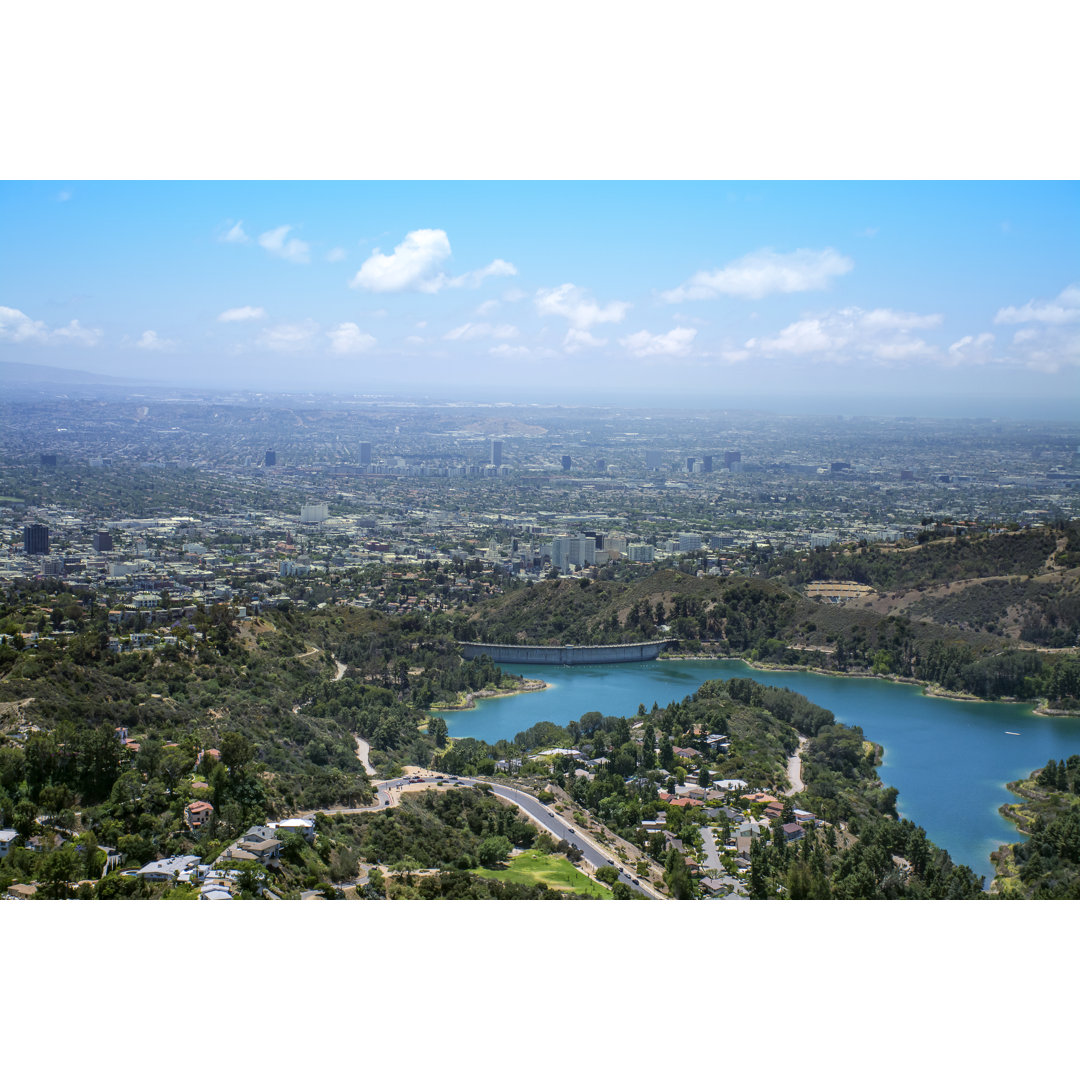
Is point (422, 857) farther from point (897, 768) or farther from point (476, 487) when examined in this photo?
point (476, 487)

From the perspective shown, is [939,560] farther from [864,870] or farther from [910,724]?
[864,870]

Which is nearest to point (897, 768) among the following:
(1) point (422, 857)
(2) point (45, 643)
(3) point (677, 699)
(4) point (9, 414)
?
(3) point (677, 699)

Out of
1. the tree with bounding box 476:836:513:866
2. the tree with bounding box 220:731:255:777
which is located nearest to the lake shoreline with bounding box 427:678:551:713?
the tree with bounding box 220:731:255:777

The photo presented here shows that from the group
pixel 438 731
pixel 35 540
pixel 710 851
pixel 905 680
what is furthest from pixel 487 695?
pixel 35 540

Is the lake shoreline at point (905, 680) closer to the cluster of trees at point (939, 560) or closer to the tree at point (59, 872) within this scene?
the cluster of trees at point (939, 560)

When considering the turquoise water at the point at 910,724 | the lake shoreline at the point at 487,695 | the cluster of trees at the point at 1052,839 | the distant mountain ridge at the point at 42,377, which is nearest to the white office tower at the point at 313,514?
the distant mountain ridge at the point at 42,377

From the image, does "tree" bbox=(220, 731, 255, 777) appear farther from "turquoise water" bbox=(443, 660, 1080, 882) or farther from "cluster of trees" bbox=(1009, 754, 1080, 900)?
"turquoise water" bbox=(443, 660, 1080, 882)
